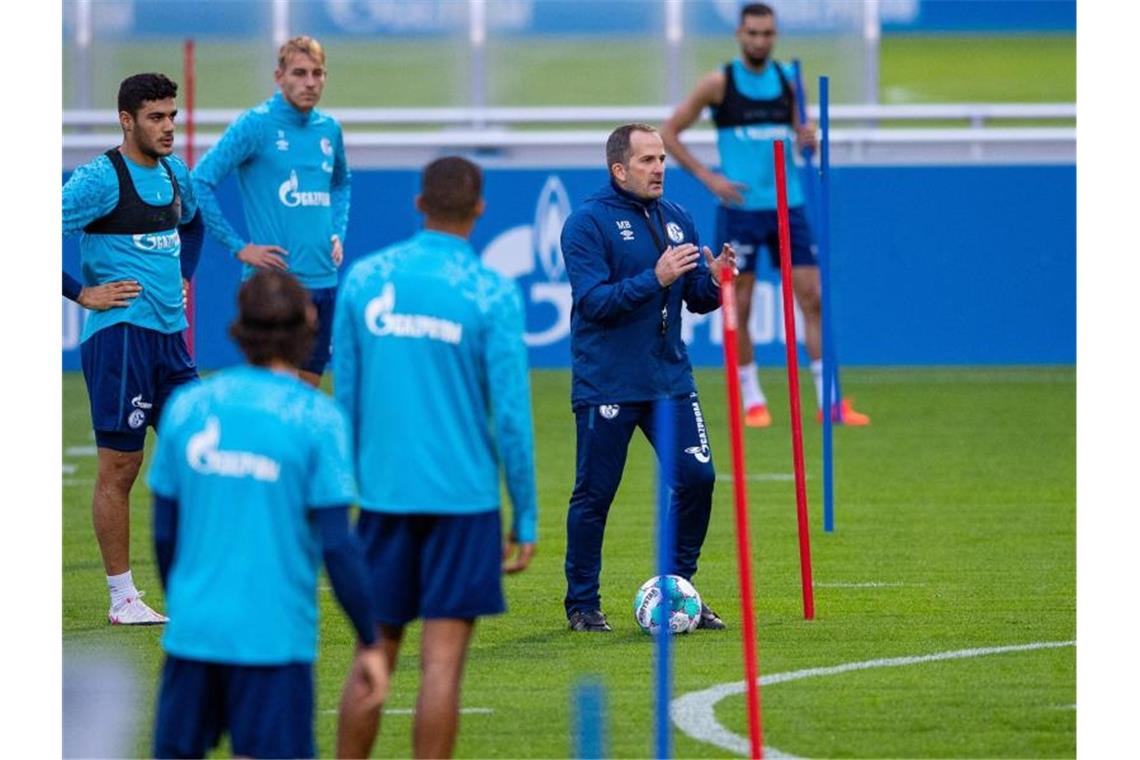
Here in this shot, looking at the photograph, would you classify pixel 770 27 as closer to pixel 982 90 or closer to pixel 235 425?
pixel 235 425

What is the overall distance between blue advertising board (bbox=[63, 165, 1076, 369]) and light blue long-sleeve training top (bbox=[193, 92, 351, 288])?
7.65 meters

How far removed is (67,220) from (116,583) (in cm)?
153

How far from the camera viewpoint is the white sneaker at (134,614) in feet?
30.9

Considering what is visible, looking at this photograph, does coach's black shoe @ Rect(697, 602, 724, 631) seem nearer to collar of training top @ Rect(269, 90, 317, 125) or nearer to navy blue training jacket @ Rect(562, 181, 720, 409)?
navy blue training jacket @ Rect(562, 181, 720, 409)

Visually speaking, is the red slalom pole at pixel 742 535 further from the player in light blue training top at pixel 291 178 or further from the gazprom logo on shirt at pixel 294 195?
the gazprom logo on shirt at pixel 294 195

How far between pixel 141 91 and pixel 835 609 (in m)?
3.64

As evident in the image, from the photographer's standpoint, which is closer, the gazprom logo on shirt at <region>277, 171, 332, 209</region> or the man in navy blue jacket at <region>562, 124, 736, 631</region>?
the man in navy blue jacket at <region>562, 124, 736, 631</region>

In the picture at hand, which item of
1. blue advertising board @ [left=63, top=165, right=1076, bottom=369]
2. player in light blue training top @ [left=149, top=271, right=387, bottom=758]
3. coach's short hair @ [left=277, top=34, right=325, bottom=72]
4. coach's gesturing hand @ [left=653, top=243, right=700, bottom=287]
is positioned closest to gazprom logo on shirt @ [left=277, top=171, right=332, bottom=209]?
coach's short hair @ [left=277, top=34, right=325, bottom=72]

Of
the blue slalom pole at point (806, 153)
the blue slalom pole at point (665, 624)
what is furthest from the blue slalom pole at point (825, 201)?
the blue slalom pole at point (665, 624)

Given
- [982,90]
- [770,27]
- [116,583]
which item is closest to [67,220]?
[116,583]

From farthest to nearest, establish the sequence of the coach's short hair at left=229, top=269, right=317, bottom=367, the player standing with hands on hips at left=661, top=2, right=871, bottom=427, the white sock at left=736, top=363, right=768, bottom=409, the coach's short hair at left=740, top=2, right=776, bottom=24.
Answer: the white sock at left=736, top=363, right=768, bottom=409, the player standing with hands on hips at left=661, top=2, right=871, bottom=427, the coach's short hair at left=740, top=2, right=776, bottom=24, the coach's short hair at left=229, top=269, right=317, bottom=367

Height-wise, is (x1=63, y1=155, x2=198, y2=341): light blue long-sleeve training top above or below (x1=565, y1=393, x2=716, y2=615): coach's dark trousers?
above

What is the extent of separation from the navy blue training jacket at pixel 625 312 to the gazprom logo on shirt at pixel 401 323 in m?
2.61

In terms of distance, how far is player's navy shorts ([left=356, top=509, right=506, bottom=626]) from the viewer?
20.8 ft
